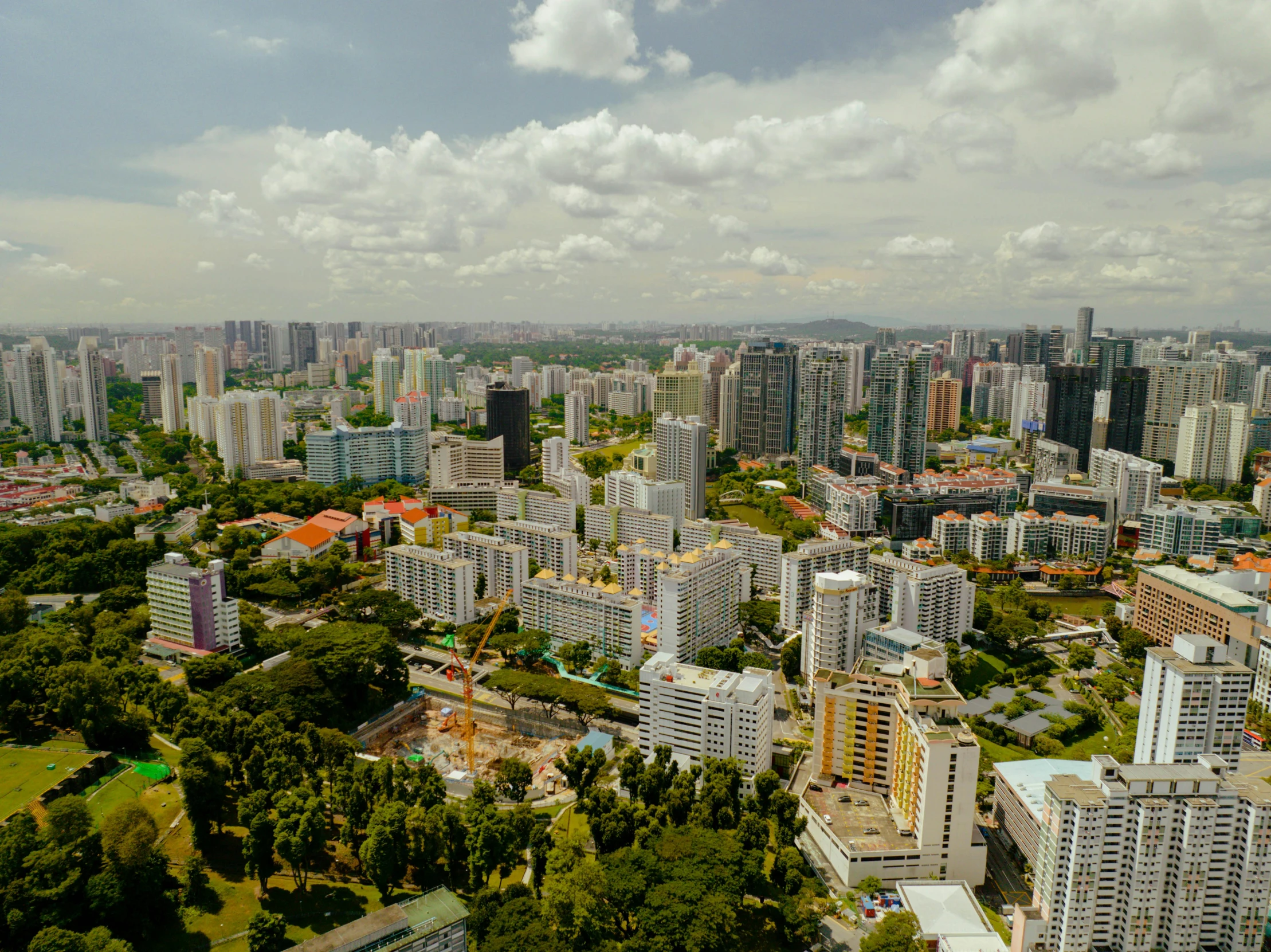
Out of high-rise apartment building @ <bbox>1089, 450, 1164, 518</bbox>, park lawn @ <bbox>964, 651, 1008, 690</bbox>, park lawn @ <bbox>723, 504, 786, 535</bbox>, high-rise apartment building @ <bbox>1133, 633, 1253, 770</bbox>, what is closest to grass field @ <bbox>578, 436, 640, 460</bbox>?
park lawn @ <bbox>723, 504, 786, 535</bbox>

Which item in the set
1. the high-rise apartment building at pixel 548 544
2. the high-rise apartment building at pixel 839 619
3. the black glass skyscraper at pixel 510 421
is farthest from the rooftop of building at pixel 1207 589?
the black glass skyscraper at pixel 510 421

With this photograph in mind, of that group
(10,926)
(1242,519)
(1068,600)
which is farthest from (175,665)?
(1242,519)

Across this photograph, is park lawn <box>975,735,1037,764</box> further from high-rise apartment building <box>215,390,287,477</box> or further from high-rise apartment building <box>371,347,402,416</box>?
high-rise apartment building <box>371,347,402,416</box>

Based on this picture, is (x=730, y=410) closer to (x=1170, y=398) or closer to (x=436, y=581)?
(x=1170, y=398)

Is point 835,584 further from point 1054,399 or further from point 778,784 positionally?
point 1054,399

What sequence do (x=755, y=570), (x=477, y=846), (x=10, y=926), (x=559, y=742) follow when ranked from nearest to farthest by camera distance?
(x=10, y=926) → (x=477, y=846) → (x=559, y=742) → (x=755, y=570)

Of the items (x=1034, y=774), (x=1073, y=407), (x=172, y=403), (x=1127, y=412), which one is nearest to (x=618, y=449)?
(x=1073, y=407)
